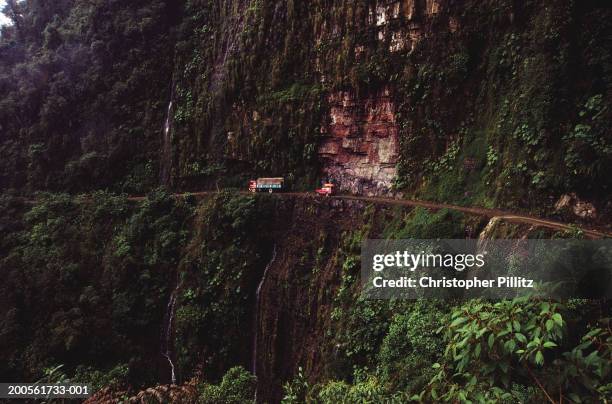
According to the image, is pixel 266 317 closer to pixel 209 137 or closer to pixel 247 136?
pixel 247 136

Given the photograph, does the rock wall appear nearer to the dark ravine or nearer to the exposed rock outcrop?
the dark ravine

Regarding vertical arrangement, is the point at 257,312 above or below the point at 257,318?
above

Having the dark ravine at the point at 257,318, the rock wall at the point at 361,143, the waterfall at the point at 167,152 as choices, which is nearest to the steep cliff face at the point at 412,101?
Answer: the rock wall at the point at 361,143

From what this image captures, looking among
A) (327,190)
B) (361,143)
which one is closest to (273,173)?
(327,190)

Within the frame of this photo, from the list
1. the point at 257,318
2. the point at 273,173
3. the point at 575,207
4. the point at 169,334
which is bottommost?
the point at 169,334

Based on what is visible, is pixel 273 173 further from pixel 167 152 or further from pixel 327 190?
pixel 167 152

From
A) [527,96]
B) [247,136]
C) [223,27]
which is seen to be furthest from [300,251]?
[223,27]

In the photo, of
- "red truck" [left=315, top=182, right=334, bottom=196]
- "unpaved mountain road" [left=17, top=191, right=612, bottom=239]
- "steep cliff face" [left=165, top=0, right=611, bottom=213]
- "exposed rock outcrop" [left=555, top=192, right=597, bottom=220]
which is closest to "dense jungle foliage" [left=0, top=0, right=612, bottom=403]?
"steep cliff face" [left=165, top=0, right=611, bottom=213]
